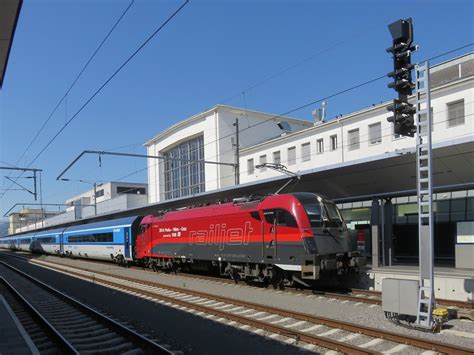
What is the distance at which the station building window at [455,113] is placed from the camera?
2933cm

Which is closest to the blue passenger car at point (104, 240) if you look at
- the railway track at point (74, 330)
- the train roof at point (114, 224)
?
the train roof at point (114, 224)

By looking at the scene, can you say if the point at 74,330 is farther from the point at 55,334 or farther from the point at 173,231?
the point at 173,231

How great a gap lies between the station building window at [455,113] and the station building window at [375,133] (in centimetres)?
521

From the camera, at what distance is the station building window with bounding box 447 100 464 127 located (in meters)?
29.3

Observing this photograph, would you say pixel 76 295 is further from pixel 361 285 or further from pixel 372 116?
pixel 372 116

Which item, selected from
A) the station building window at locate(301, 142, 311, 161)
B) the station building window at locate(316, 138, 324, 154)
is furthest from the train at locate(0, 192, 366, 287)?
the station building window at locate(301, 142, 311, 161)

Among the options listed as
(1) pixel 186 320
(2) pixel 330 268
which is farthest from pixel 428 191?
(1) pixel 186 320

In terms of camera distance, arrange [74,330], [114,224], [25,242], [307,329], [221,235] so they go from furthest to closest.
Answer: [25,242]
[114,224]
[221,235]
[74,330]
[307,329]

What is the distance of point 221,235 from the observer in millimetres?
18391

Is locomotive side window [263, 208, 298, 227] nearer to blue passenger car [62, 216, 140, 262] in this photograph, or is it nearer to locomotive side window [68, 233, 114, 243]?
blue passenger car [62, 216, 140, 262]

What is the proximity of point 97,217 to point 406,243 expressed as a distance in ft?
104

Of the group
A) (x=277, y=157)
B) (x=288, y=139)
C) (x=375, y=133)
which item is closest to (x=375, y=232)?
(x=375, y=133)

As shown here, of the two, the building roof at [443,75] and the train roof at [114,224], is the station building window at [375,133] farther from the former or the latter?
the train roof at [114,224]

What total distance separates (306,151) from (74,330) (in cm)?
3157
